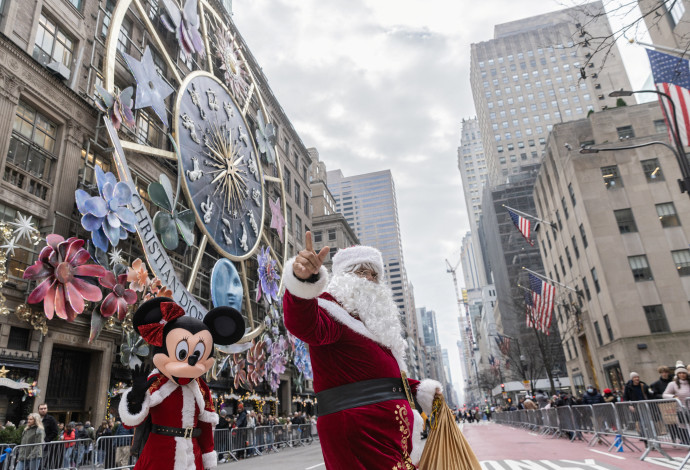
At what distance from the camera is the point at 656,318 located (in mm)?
29422

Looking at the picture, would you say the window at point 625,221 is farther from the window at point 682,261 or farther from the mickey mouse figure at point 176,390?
the mickey mouse figure at point 176,390

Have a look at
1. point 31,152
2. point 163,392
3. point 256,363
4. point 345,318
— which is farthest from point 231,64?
point 345,318

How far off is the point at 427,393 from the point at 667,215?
116ft

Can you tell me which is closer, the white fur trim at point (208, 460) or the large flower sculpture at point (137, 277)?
the white fur trim at point (208, 460)

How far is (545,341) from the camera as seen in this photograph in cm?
3909

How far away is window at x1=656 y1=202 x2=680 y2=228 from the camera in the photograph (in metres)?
30.9

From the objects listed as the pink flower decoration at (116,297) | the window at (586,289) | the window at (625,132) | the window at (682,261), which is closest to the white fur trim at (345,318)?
the pink flower decoration at (116,297)

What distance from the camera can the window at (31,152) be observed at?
44.8 ft

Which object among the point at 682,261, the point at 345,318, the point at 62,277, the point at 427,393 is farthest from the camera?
the point at 682,261

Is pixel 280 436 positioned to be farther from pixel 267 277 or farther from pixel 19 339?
pixel 19 339

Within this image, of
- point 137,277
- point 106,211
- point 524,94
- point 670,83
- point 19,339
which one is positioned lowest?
point 19,339

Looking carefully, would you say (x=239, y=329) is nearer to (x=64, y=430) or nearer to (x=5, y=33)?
(x=64, y=430)

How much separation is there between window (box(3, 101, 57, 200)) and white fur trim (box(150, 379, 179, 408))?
11824 millimetres

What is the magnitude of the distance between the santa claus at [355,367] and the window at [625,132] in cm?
3866
